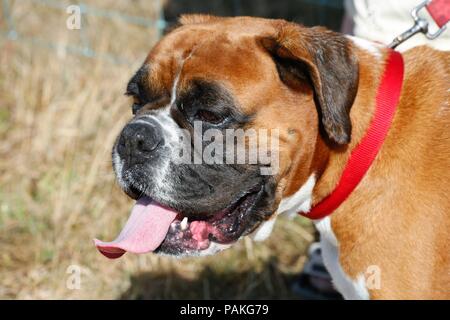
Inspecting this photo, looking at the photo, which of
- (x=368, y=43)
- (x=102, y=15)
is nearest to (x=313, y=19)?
(x=102, y=15)

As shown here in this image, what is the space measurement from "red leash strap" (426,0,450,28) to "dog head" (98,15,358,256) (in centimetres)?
66

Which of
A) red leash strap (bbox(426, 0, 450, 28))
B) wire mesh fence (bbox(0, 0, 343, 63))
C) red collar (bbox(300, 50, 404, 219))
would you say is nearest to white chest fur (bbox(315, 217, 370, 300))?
red collar (bbox(300, 50, 404, 219))

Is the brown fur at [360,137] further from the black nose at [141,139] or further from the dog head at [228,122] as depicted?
the black nose at [141,139]

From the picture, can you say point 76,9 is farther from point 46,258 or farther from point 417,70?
point 417,70

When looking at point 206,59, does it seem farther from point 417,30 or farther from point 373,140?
point 417,30

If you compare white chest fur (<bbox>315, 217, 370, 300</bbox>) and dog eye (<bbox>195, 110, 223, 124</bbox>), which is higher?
dog eye (<bbox>195, 110, 223, 124</bbox>)

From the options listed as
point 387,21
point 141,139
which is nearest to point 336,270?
point 141,139

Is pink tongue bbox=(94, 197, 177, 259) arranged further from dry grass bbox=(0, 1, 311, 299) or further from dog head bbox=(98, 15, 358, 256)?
dry grass bbox=(0, 1, 311, 299)

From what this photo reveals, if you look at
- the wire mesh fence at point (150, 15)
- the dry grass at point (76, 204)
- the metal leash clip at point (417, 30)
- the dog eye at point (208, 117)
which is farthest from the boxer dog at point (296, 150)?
the wire mesh fence at point (150, 15)

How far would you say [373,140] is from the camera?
3301 millimetres

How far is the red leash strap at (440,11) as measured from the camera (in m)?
3.69

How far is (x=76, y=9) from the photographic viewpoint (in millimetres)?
6781

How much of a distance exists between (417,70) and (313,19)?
462 centimetres

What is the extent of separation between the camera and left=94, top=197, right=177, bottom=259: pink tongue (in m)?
3.41
